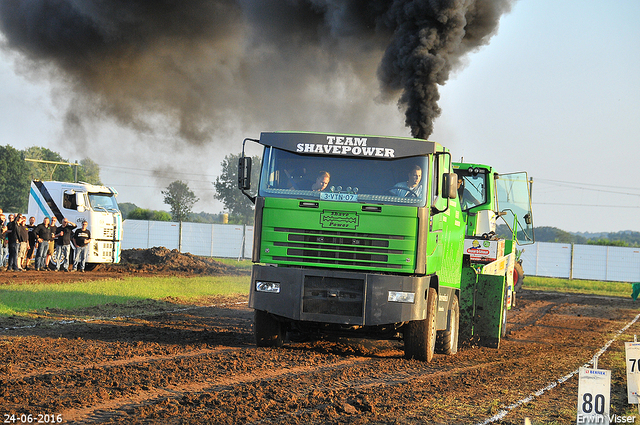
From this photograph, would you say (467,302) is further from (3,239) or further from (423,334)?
(3,239)

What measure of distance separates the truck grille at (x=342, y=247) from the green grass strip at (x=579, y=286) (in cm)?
2459

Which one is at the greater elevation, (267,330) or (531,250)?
(531,250)

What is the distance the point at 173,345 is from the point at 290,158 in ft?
11.0

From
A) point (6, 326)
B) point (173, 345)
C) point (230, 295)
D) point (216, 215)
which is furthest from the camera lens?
point (216, 215)

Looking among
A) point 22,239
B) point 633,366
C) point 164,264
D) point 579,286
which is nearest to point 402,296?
point 633,366

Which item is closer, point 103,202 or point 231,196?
point 103,202

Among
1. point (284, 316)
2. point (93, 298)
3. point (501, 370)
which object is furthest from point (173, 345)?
point (93, 298)

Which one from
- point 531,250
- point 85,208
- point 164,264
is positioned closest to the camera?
point 85,208

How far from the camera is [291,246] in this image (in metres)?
9.06

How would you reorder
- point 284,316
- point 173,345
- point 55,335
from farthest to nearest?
1. point 55,335
2. point 173,345
3. point 284,316

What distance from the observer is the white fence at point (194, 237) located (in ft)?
130

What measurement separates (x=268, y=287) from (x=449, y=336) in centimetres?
342

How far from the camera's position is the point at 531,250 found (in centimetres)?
3747

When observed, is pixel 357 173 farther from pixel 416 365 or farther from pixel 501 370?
pixel 501 370
